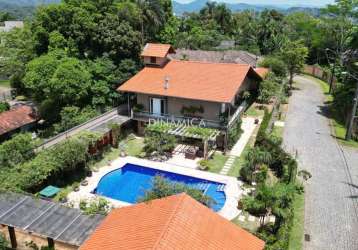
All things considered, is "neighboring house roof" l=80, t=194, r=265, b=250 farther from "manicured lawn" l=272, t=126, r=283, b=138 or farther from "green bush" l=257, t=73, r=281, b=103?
"green bush" l=257, t=73, r=281, b=103

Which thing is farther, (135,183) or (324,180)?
(135,183)

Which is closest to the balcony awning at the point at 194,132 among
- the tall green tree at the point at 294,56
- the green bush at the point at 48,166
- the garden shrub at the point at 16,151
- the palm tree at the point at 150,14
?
the green bush at the point at 48,166

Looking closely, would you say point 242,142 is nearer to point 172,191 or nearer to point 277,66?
point 172,191

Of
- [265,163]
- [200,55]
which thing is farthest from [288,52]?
[265,163]

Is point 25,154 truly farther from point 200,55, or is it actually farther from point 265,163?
point 200,55

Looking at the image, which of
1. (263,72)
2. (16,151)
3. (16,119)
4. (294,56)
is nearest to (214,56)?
(263,72)

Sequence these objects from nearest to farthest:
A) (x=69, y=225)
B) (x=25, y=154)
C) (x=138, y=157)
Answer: (x=69, y=225) < (x=25, y=154) < (x=138, y=157)

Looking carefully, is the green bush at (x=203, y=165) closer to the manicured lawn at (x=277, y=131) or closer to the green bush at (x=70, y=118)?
the manicured lawn at (x=277, y=131)
